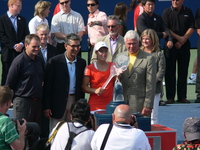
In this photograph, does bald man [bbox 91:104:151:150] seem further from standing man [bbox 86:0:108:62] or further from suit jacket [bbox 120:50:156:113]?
standing man [bbox 86:0:108:62]

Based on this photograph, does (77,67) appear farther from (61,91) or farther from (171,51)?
(171,51)

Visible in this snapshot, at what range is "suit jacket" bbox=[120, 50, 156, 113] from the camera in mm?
7934

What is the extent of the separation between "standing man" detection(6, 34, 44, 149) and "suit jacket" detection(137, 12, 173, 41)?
14.0 ft

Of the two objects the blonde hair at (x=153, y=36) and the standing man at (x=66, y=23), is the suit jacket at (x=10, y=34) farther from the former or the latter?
the blonde hair at (x=153, y=36)

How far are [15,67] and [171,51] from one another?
18.2ft

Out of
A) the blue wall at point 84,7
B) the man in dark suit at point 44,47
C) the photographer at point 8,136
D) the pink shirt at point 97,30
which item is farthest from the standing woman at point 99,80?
the blue wall at point 84,7

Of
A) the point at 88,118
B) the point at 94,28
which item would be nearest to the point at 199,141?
the point at 88,118

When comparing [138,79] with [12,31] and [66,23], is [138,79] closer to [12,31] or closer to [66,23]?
[66,23]

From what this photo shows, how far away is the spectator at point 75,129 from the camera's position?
590 centimetres

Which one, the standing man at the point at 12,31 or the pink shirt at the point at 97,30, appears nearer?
the standing man at the point at 12,31

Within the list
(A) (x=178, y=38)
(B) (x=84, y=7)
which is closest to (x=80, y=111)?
(A) (x=178, y=38)

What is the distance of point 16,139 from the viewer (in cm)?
525

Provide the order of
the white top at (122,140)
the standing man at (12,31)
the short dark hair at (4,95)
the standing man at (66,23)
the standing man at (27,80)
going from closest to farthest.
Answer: the short dark hair at (4,95) → the white top at (122,140) → the standing man at (27,80) → the standing man at (12,31) → the standing man at (66,23)

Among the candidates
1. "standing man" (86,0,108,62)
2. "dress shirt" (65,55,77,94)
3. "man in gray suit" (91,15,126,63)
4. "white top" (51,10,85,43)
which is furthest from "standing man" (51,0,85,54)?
"dress shirt" (65,55,77,94)
